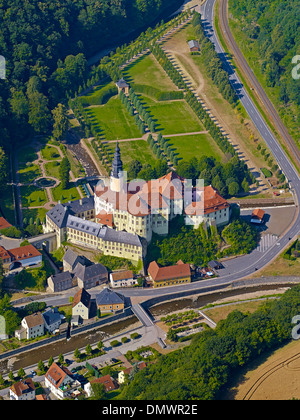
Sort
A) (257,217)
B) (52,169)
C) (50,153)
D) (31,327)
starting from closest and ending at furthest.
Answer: (31,327) < (257,217) < (52,169) < (50,153)

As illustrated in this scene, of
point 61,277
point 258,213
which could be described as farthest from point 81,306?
point 258,213

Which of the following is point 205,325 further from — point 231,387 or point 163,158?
point 163,158

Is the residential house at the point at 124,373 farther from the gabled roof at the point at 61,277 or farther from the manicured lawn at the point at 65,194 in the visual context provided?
the manicured lawn at the point at 65,194

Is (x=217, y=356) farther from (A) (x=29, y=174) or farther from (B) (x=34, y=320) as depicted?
(A) (x=29, y=174)

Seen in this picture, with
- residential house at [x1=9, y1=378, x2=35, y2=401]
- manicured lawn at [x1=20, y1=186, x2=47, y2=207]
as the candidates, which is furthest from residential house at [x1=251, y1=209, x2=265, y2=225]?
residential house at [x1=9, y1=378, x2=35, y2=401]

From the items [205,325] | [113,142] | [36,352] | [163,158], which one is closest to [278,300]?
[205,325]

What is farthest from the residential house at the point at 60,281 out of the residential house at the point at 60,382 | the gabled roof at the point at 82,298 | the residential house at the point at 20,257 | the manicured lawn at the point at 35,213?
the residential house at the point at 60,382
